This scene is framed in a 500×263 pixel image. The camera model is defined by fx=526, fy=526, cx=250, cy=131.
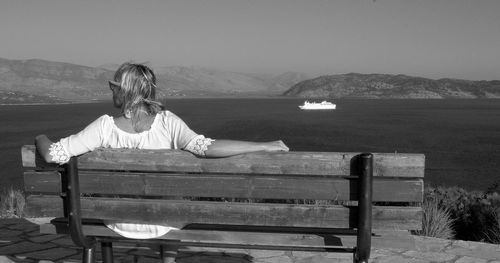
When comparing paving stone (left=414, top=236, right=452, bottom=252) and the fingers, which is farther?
paving stone (left=414, top=236, right=452, bottom=252)

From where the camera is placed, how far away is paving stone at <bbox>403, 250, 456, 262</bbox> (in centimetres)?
448

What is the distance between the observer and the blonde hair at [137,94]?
9.40ft

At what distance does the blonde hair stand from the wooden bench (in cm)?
30

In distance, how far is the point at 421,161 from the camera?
2.45m

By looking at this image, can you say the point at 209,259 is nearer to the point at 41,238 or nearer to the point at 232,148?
the point at 41,238

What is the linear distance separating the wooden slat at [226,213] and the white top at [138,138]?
14 centimetres

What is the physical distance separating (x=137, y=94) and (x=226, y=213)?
2.70 ft

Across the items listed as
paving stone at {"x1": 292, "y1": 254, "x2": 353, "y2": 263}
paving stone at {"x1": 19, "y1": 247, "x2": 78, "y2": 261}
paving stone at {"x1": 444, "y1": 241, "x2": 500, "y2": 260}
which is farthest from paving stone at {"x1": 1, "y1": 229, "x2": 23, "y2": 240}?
paving stone at {"x1": 444, "y1": 241, "x2": 500, "y2": 260}

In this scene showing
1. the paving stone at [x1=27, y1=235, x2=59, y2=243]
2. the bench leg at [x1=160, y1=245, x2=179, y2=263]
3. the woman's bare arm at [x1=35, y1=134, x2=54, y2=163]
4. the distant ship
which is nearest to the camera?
the woman's bare arm at [x1=35, y1=134, x2=54, y2=163]

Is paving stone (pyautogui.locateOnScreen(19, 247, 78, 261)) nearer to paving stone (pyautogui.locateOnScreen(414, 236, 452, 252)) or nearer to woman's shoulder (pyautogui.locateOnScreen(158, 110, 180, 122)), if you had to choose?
woman's shoulder (pyautogui.locateOnScreen(158, 110, 180, 122))

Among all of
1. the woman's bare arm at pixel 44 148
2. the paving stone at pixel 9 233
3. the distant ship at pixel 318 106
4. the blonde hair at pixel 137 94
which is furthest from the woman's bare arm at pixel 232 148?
the distant ship at pixel 318 106

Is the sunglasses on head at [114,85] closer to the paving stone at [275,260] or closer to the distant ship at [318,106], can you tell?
the paving stone at [275,260]

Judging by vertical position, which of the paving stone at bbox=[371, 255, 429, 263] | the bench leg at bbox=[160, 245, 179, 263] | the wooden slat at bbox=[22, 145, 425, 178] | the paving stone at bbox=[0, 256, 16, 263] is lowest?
the paving stone at bbox=[371, 255, 429, 263]

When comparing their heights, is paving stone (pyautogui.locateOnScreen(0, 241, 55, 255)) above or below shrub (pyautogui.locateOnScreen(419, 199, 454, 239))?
above
